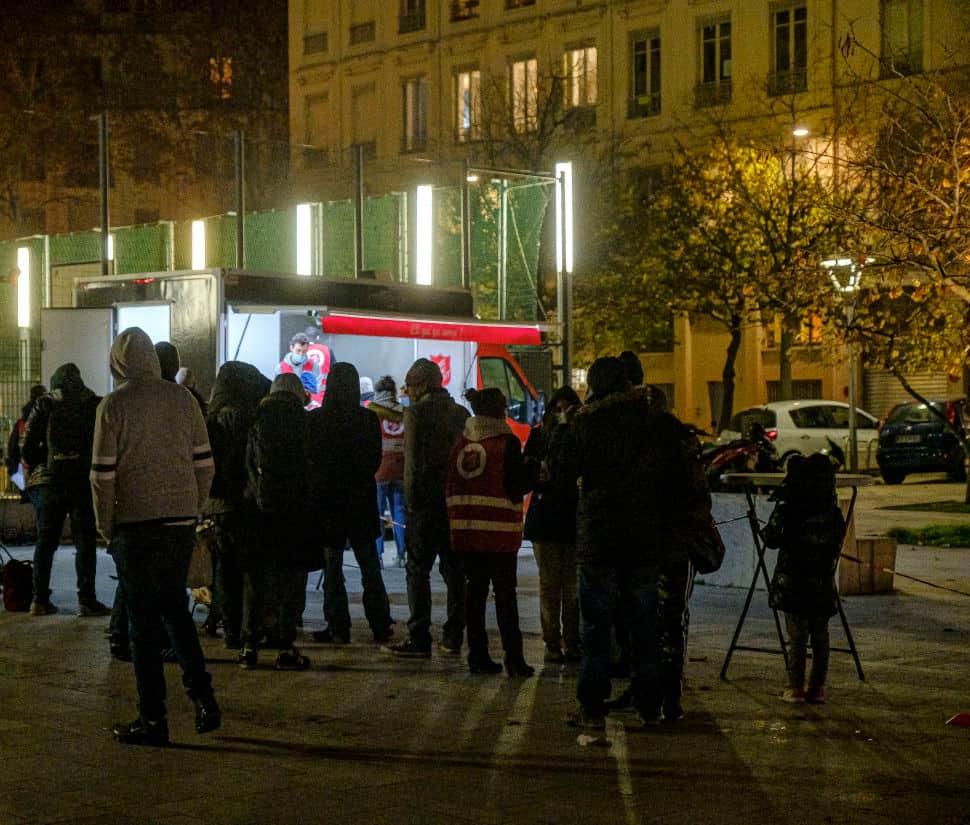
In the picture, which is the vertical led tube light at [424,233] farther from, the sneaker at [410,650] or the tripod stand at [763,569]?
the sneaker at [410,650]

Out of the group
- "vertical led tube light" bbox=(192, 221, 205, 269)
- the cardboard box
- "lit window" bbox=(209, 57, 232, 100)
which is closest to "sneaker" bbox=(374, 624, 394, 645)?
the cardboard box

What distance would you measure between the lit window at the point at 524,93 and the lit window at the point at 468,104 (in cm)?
102

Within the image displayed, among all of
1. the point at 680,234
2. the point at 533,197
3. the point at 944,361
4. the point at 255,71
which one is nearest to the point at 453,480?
the point at 533,197

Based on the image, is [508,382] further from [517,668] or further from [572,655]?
[517,668]

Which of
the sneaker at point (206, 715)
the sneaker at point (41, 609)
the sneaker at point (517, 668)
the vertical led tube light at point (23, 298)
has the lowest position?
the sneaker at point (41, 609)

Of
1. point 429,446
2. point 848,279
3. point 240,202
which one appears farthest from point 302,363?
point 848,279

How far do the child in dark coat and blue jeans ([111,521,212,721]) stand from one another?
3.07 m

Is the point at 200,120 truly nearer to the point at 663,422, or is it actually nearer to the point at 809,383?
the point at 809,383

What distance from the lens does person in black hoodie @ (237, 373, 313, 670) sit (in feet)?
32.6

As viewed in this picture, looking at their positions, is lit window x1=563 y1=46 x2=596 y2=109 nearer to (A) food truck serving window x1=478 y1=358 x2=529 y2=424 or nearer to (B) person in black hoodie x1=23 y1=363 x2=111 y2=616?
(A) food truck serving window x1=478 y1=358 x2=529 y2=424

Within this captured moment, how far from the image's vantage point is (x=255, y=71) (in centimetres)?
6044

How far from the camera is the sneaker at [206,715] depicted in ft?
26.0

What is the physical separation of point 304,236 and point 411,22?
3168 centimetres

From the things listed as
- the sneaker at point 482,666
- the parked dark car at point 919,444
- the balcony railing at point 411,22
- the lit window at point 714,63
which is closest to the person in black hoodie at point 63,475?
the sneaker at point 482,666
